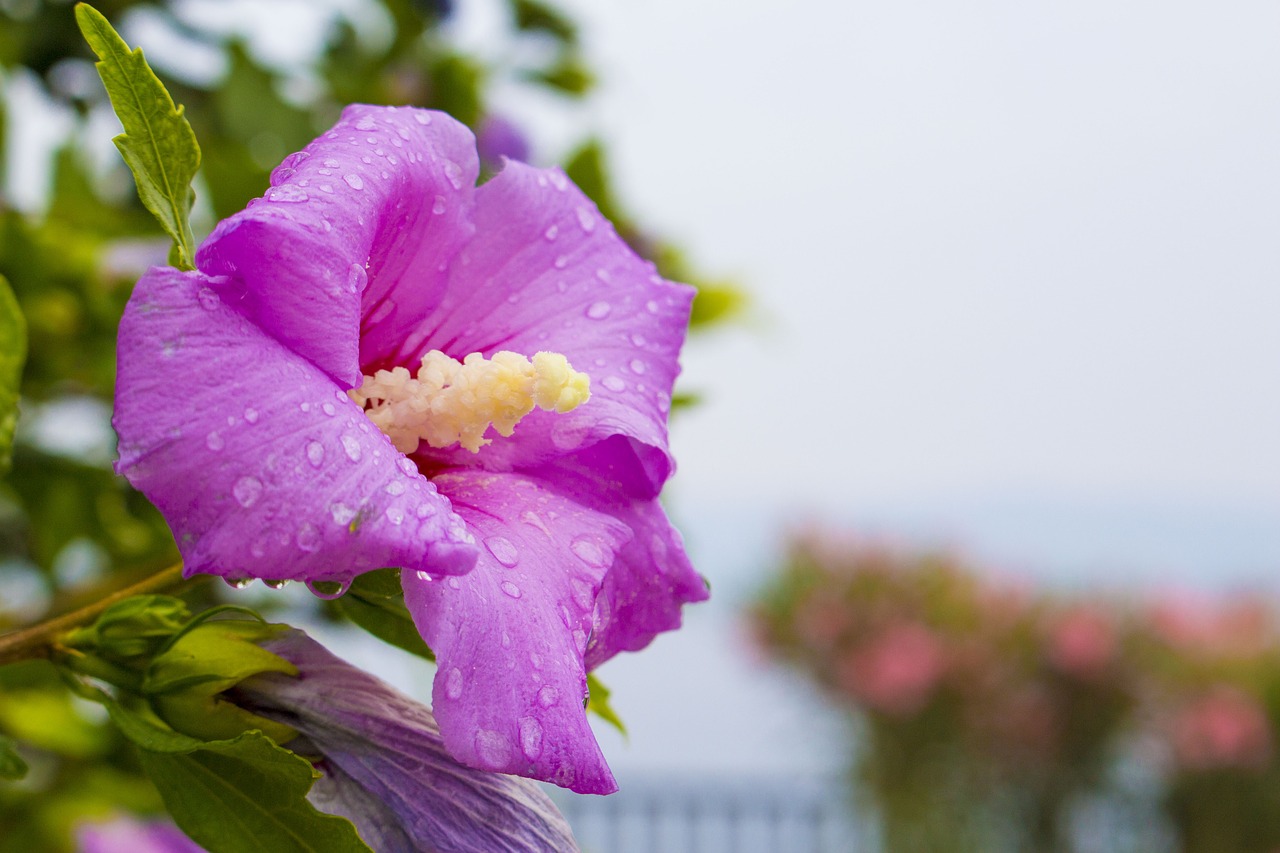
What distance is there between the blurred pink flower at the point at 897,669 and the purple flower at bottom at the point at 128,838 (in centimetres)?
381

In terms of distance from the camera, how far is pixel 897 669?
4.86 meters

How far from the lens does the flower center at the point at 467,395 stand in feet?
1.57

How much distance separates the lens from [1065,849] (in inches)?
205

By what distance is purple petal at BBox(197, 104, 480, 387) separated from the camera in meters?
0.42

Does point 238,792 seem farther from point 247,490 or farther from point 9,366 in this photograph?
point 9,366

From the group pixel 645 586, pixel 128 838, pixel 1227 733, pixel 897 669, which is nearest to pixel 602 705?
pixel 645 586

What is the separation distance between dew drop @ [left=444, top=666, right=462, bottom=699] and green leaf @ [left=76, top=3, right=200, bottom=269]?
0.61ft

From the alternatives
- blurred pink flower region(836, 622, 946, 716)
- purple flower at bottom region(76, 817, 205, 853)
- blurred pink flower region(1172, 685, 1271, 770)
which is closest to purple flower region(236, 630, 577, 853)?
purple flower at bottom region(76, 817, 205, 853)

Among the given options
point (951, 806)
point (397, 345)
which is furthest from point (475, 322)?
point (951, 806)

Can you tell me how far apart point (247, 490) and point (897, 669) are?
4.73 m

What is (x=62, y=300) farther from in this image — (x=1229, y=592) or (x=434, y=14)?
(x=1229, y=592)

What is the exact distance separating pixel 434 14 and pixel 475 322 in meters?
1.20

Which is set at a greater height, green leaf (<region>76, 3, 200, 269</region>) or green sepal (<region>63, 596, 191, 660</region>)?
green leaf (<region>76, 3, 200, 269</region>)

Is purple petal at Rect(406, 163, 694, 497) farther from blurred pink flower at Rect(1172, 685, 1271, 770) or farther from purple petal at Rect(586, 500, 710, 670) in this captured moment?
blurred pink flower at Rect(1172, 685, 1271, 770)
